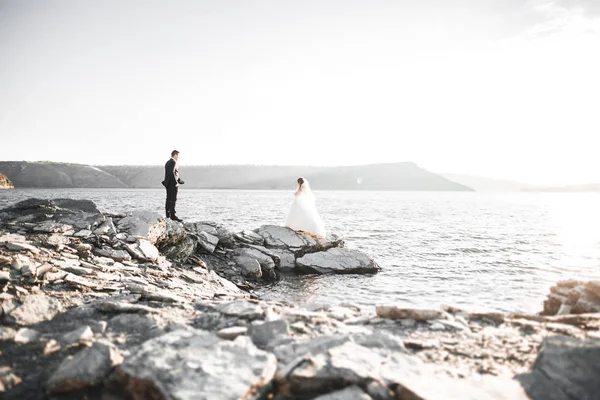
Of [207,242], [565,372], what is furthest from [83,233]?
[565,372]

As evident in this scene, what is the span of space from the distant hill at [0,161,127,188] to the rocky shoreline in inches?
6487

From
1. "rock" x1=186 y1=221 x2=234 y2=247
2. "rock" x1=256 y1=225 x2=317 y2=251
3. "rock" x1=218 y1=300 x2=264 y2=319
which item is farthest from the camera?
"rock" x1=256 y1=225 x2=317 y2=251

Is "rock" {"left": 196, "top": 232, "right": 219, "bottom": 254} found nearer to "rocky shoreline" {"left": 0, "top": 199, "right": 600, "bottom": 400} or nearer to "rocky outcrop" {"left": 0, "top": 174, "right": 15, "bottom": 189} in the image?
"rocky shoreline" {"left": 0, "top": 199, "right": 600, "bottom": 400}

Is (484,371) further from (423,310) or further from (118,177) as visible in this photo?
(118,177)

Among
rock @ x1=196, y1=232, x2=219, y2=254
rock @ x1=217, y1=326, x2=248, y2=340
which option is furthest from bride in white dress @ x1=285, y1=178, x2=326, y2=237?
rock @ x1=217, y1=326, x2=248, y2=340

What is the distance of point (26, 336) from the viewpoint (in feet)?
12.9

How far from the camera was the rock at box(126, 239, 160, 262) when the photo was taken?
29.7ft

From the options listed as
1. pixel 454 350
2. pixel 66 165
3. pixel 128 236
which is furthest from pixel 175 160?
pixel 66 165

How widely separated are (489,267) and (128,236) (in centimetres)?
1406

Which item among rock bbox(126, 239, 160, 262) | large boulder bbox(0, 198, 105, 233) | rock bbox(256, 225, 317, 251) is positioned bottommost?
rock bbox(256, 225, 317, 251)

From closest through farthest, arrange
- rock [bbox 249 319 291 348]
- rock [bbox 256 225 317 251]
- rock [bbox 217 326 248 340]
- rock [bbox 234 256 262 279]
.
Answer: rock [bbox 217 326 248 340]
rock [bbox 249 319 291 348]
rock [bbox 234 256 262 279]
rock [bbox 256 225 317 251]

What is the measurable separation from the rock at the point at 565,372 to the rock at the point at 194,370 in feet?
8.43

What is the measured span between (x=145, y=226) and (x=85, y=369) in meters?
7.88

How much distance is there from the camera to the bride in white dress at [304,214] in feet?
47.5
